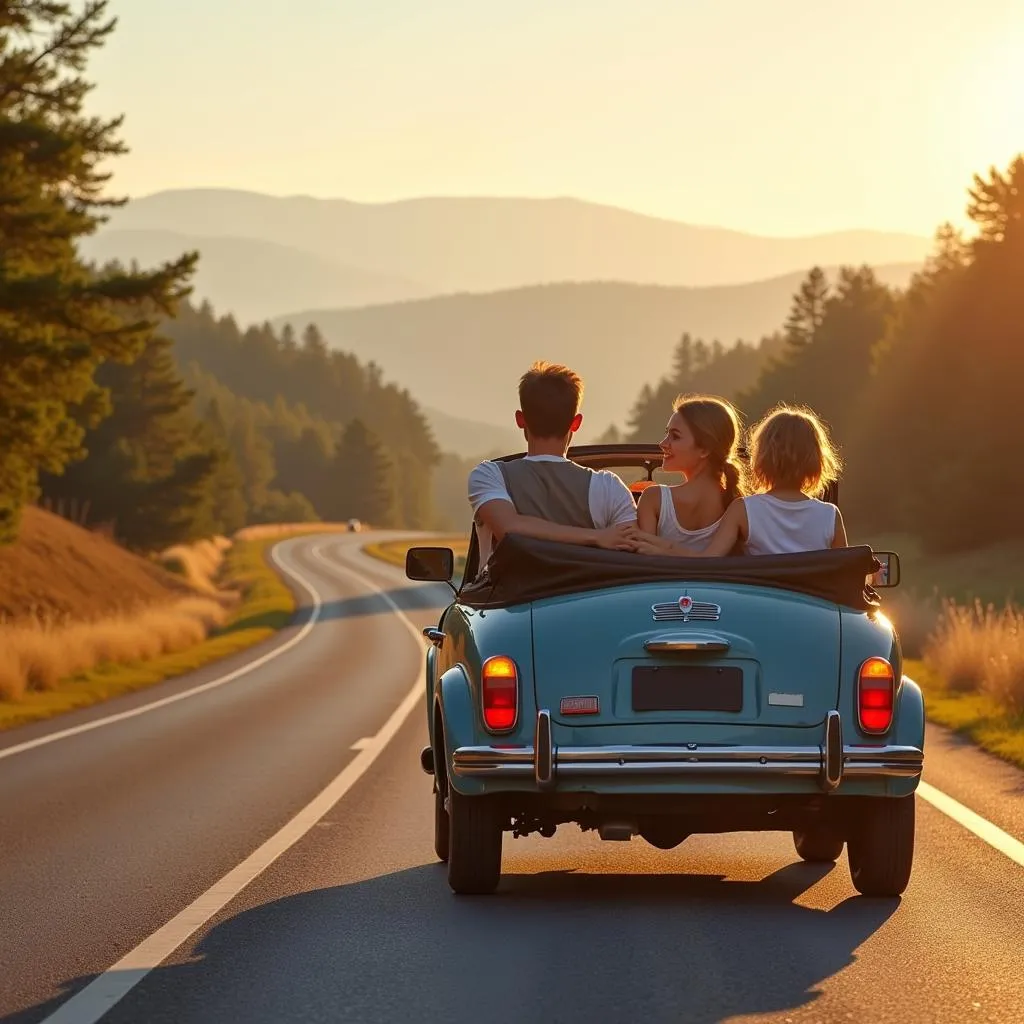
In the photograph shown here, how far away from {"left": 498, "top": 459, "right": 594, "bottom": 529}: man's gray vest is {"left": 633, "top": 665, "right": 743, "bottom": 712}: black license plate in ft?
3.18

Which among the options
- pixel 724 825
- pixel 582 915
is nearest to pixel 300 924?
pixel 582 915

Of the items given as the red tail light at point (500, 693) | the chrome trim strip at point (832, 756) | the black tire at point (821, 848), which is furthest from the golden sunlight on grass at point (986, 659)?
the red tail light at point (500, 693)

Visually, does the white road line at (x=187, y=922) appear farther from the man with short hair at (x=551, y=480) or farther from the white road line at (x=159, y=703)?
the white road line at (x=159, y=703)

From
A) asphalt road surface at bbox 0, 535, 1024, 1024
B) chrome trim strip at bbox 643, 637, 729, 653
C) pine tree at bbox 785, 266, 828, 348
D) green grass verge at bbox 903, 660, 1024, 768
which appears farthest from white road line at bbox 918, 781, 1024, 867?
pine tree at bbox 785, 266, 828, 348

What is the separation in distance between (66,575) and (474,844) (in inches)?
1923

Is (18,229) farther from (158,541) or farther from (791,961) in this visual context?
(158,541)

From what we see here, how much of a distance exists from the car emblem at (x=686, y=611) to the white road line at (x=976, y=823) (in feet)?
8.57

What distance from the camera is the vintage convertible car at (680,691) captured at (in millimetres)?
7168

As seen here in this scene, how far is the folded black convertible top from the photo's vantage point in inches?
292

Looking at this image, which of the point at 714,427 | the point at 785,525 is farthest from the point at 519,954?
the point at 714,427

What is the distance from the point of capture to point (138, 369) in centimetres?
9288

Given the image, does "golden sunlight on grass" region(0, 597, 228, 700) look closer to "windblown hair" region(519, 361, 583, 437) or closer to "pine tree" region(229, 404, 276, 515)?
"windblown hair" region(519, 361, 583, 437)

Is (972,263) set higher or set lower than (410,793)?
higher

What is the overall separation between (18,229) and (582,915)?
2701cm
